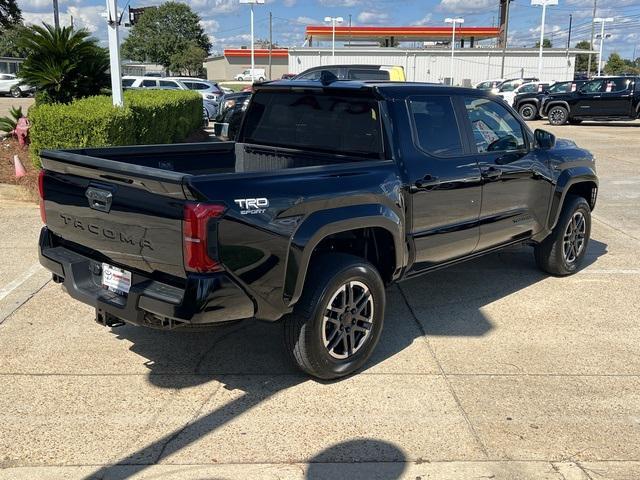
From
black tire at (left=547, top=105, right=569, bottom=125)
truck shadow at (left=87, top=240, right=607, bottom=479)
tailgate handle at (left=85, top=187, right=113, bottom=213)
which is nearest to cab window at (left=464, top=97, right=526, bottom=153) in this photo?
truck shadow at (left=87, top=240, right=607, bottom=479)

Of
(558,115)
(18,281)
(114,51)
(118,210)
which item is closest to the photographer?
(118,210)

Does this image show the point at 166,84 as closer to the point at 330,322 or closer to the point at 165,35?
the point at 330,322

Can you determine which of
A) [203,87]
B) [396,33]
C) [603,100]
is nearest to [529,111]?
[603,100]

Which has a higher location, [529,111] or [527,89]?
[527,89]

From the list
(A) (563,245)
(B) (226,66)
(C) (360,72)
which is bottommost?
(A) (563,245)

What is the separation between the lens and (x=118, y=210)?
12.1 feet

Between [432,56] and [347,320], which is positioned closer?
[347,320]

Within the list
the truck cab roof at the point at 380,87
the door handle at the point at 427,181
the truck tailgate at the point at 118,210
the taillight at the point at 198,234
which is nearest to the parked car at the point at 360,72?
the truck cab roof at the point at 380,87

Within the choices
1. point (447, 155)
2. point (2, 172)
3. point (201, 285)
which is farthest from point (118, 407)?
point (2, 172)

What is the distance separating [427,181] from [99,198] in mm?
2251

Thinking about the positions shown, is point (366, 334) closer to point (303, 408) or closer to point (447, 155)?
point (303, 408)

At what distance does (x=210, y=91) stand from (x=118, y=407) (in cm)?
2425

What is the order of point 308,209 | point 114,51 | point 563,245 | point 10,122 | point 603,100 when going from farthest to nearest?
point 603,100 → point 10,122 → point 114,51 → point 563,245 → point 308,209

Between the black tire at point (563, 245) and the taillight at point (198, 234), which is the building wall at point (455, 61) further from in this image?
the taillight at point (198, 234)
